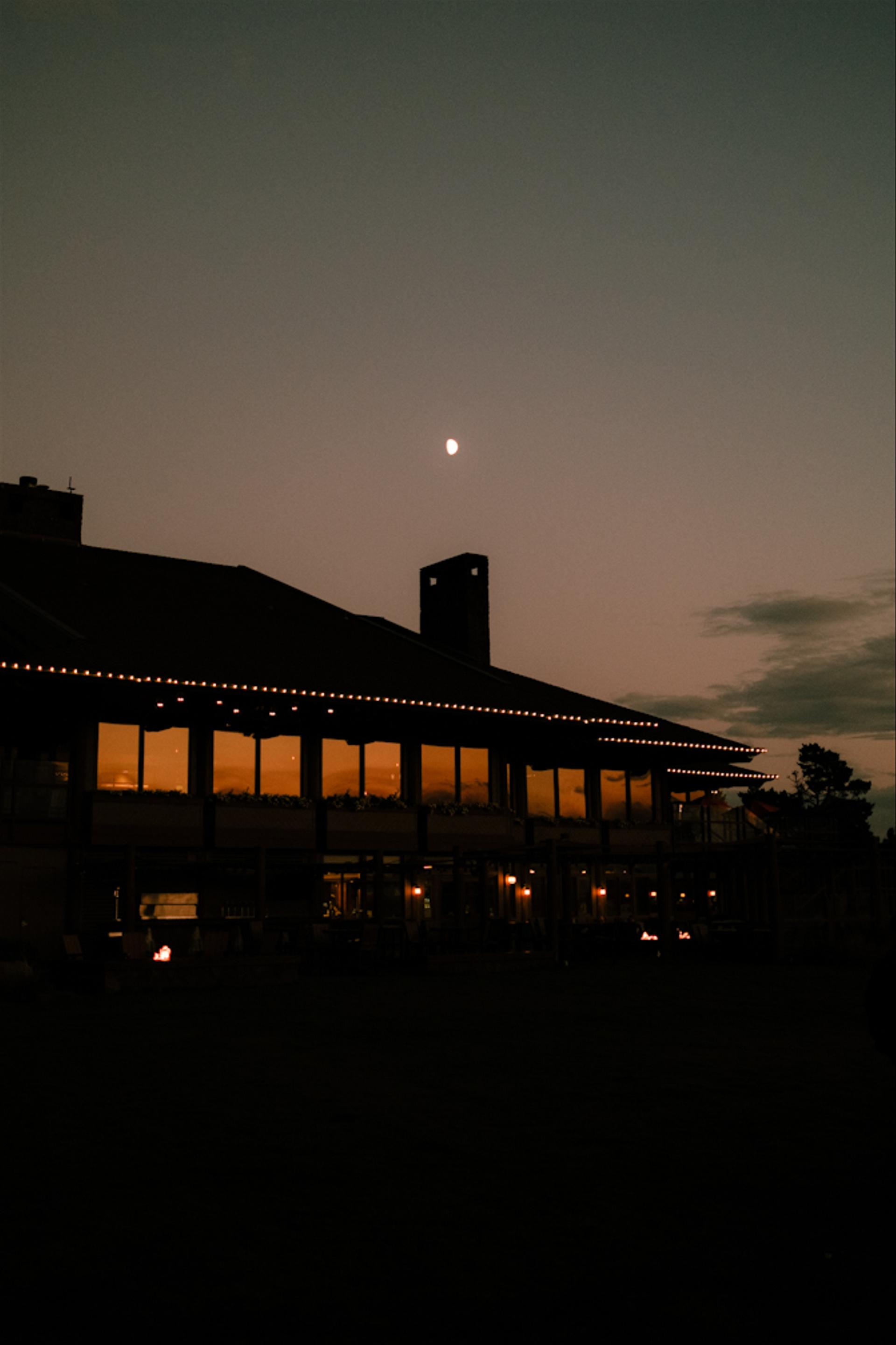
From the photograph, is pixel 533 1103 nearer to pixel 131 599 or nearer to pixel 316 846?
pixel 316 846

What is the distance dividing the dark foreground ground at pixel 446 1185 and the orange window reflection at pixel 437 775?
665 inches

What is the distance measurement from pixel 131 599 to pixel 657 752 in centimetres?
1522

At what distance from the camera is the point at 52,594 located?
3075cm

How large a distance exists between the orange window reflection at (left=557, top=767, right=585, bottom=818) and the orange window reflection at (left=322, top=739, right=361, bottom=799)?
6739mm

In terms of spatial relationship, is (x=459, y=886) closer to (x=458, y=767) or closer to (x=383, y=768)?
(x=383, y=768)

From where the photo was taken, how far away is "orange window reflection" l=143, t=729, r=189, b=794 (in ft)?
93.9

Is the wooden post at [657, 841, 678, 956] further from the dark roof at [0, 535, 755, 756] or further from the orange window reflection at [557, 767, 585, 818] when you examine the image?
the orange window reflection at [557, 767, 585, 818]

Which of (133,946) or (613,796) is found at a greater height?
(613,796)

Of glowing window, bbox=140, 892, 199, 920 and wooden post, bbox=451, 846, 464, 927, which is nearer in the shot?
wooden post, bbox=451, 846, 464, 927

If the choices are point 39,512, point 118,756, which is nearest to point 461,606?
point 39,512

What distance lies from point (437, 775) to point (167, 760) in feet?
23.1

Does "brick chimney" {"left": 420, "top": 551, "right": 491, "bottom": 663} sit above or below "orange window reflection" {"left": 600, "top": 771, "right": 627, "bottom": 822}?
above

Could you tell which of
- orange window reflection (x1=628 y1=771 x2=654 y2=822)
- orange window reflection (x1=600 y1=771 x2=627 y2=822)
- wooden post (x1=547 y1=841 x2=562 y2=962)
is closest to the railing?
wooden post (x1=547 y1=841 x2=562 y2=962)

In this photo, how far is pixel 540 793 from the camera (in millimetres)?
35188
